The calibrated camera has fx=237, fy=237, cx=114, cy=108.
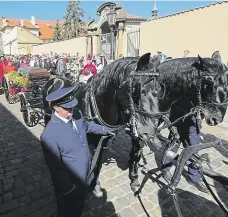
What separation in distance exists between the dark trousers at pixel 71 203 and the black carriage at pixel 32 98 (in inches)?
164

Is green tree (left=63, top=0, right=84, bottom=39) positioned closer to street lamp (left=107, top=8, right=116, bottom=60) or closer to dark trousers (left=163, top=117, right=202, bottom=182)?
street lamp (left=107, top=8, right=116, bottom=60)

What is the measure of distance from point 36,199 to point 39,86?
14.9ft

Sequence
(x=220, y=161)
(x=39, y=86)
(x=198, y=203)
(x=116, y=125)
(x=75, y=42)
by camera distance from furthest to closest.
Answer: (x=75, y=42) → (x=39, y=86) → (x=220, y=161) → (x=198, y=203) → (x=116, y=125)

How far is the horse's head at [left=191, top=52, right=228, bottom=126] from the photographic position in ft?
10.3

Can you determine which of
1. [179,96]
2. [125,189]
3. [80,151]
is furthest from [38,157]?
[179,96]

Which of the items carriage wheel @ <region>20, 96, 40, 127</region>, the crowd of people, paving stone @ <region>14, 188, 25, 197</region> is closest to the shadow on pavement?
paving stone @ <region>14, 188, 25, 197</region>

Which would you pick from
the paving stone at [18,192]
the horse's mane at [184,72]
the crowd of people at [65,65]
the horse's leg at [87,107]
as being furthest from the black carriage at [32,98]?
the horse's mane at [184,72]

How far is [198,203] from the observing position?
3.63 m

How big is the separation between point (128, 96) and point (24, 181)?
8.79 feet

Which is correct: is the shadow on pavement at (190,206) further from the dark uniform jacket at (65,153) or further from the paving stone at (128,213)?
the dark uniform jacket at (65,153)

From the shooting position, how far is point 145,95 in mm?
2801

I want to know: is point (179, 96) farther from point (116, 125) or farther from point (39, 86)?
point (39, 86)

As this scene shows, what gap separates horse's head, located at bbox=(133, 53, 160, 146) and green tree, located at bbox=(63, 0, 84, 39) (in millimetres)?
55409

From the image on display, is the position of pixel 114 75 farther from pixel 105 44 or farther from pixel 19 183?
pixel 105 44
